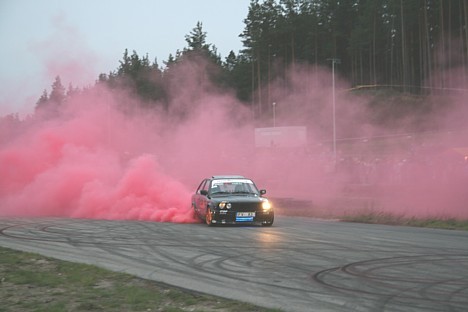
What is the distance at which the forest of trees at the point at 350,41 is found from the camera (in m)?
50.4

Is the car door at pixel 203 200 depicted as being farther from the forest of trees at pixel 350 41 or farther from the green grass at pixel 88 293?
the forest of trees at pixel 350 41

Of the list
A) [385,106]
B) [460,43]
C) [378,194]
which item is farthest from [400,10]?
[378,194]

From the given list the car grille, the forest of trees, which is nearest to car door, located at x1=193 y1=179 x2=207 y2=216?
the car grille

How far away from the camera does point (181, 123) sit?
112 ft

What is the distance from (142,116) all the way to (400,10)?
119 ft

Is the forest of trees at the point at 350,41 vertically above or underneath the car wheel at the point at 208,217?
above

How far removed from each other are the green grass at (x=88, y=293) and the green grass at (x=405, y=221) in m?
10.5

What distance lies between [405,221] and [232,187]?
5.22 metres

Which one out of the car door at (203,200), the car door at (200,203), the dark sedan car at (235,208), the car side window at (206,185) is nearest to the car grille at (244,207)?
the dark sedan car at (235,208)

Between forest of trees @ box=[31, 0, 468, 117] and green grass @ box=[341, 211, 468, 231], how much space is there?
2496 cm

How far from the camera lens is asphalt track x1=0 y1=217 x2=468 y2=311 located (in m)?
6.98

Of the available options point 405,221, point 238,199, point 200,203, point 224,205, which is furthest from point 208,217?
point 405,221

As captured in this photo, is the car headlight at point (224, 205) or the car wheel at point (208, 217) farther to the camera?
the car wheel at point (208, 217)

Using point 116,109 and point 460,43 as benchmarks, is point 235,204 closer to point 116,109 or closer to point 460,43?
point 116,109
